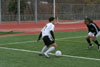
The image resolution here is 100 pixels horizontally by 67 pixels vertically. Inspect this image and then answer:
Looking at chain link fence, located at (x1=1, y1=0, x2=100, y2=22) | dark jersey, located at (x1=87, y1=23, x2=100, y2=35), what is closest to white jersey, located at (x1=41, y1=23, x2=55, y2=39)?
dark jersey, located at (x1=87, y1=23, x2=100, y2=35)

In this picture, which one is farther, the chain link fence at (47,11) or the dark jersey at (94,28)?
the chain link fence at (47,11)

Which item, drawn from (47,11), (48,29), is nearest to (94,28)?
(48,29)

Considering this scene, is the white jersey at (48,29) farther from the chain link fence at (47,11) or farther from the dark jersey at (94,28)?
the chain link fence at (47,11)

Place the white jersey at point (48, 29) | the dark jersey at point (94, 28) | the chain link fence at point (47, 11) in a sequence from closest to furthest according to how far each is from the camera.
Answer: the white jersey at point (48, 29), the dark jersey at point (94, 28), the chain link fence at point (47, 11)

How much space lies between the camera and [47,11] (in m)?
55.3

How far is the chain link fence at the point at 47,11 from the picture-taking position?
50.4 m

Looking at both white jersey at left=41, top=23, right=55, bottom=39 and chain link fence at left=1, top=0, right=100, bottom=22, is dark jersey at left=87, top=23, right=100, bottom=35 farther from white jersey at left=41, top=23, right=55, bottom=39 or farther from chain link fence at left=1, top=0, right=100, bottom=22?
chain link fence at left=1, top=0, right=100, bottom=22

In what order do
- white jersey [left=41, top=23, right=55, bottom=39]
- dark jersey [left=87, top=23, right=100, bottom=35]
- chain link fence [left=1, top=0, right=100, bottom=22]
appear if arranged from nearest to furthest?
white jersey [left=41, top=23, right=55, bottom=39], dark jersey [left=87, top=23, right=100, bottom=35], chain link fence [left=1, top=0, right=100, bottom=22]

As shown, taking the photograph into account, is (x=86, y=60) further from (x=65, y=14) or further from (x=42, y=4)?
(x=42, y=4)

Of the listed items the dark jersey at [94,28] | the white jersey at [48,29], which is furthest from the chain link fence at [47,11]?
the white jersey at [48,29]

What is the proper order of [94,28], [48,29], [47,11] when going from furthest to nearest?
[47,11], [94,28], [48,29]

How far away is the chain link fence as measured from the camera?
165ft

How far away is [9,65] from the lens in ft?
27.5

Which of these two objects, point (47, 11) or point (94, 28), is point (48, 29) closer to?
point (94, 28)
